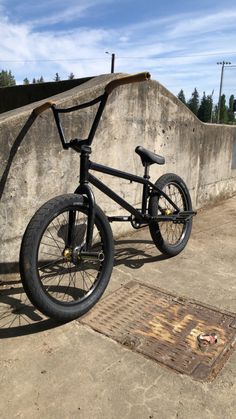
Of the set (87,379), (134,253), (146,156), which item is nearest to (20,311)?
(87,379)

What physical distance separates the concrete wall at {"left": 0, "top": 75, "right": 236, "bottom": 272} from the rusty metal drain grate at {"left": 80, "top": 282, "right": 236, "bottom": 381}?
3.31ft

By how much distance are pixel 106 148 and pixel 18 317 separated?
1.96 m

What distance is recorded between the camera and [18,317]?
2820 millimetres

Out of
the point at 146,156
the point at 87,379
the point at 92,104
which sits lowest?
the point at 87,379

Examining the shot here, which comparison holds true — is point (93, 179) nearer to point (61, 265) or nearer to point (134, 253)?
point (61, 265)

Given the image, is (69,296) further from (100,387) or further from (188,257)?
(188,257)

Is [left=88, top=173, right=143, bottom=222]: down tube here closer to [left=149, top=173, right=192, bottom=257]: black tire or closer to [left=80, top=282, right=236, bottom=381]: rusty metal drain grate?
[left=149, top=173, right=192, bottom=257]: black tire

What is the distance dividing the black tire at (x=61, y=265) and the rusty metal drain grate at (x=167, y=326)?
19 cm

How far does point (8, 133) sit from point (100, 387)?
1944mm

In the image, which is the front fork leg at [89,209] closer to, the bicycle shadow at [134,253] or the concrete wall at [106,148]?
the concrete wall at [106,148]

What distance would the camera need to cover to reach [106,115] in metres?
3.96

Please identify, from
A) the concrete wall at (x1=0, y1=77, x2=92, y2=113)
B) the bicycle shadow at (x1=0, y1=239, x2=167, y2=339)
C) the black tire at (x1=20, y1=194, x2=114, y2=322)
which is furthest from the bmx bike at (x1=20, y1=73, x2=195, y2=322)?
the concrete wall at (x1=0, y1=77, x2=92, y2=113)

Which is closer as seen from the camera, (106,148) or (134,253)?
(106,148)

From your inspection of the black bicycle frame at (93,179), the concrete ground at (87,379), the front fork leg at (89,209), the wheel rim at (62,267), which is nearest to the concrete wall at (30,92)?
the black bicycle frame at (93,179)
